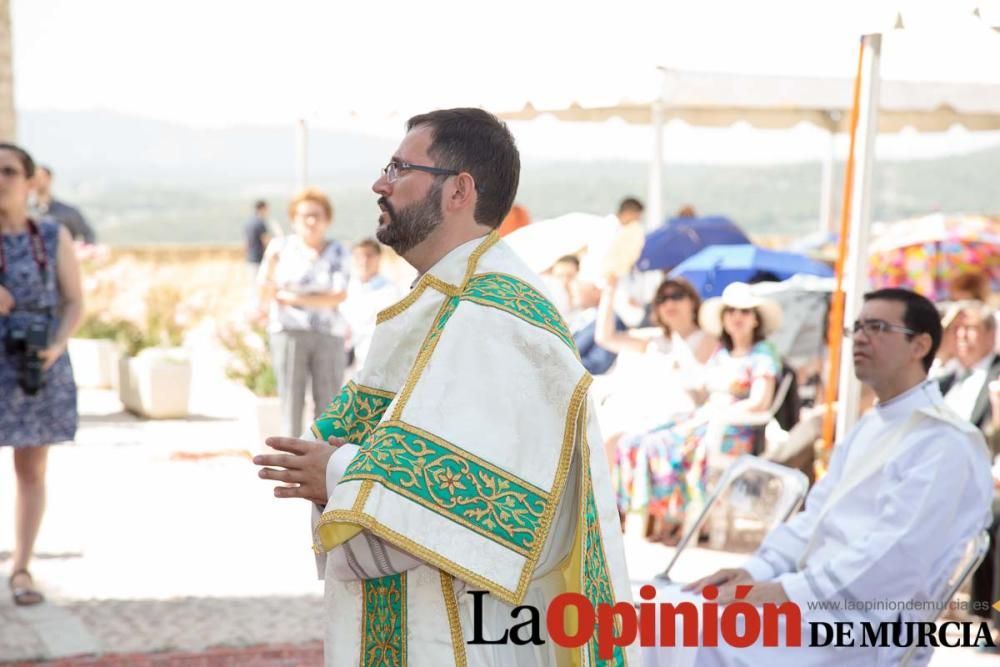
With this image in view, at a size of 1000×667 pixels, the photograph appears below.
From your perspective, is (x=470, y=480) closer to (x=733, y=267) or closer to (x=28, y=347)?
(x=28, y=347)

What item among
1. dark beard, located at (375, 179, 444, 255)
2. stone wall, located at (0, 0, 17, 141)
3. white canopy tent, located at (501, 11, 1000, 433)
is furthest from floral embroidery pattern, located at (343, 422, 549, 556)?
stone wall, located at (0, 0, 17, 141)

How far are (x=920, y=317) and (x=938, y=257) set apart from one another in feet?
25.2

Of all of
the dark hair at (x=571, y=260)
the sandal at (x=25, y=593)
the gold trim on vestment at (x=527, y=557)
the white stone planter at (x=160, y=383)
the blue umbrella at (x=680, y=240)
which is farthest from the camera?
the blue umbrella at (x=680, y=240)

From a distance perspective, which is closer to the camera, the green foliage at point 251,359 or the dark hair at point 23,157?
the dark hair at point 23,157

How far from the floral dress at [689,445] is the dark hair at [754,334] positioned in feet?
0.12

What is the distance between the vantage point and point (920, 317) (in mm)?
4113

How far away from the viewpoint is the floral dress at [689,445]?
7.12m

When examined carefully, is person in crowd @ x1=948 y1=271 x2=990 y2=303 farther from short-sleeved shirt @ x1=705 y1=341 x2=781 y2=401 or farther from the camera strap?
the camera strap

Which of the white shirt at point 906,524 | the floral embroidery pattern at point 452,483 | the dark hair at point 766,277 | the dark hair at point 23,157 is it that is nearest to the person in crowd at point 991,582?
the white shirt at point 906,524

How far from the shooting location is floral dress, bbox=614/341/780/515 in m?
7.12

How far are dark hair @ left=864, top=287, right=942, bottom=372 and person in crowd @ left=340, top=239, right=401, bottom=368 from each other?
5.45 m

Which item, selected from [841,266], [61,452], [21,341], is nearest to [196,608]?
[21,341]

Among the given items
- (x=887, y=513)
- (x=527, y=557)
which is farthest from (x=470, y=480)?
(x=887, y=513)

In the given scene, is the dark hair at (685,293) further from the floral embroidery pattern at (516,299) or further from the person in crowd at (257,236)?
the person in crowd at (257,236)
